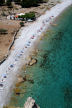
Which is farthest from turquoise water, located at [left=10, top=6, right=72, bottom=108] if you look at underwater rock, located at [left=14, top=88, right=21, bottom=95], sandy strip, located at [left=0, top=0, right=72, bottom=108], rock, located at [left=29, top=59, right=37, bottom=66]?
sandy strip, located at [left=0, top=0, right=72, bottom=108]

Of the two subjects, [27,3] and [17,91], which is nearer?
[17,91]

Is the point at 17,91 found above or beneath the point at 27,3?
beneath

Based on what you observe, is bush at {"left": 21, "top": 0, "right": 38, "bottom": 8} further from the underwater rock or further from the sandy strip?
the underwater rock

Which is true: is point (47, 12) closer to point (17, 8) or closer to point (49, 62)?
point (17, 8)

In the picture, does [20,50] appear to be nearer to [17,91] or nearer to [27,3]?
[17,91]

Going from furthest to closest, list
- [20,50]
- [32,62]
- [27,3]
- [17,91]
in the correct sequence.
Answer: [27,3] → [20,50] → [32,62] → [17,91]

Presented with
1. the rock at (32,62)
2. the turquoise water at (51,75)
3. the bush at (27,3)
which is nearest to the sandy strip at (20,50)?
the rock at (32,62)

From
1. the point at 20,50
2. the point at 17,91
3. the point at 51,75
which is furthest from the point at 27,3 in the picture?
the point at 17,91
